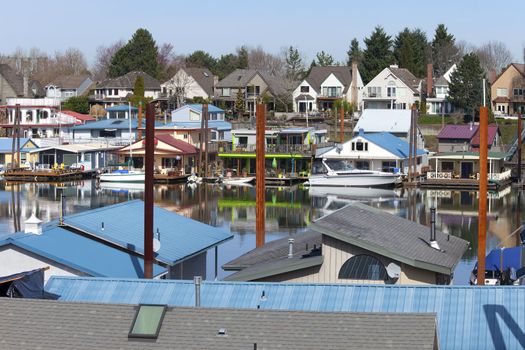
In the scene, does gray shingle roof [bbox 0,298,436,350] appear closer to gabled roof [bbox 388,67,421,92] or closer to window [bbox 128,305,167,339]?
window [bbox 128,305,167,339]

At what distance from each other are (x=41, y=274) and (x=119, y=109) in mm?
77473

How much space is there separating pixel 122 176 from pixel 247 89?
35.1 meters

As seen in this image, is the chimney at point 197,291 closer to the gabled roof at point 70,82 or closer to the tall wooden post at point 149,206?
the tall wooden post at point 149,206

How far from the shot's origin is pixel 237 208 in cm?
5594

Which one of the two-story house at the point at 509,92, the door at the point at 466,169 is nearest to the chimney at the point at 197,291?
the door at the point at 466,169

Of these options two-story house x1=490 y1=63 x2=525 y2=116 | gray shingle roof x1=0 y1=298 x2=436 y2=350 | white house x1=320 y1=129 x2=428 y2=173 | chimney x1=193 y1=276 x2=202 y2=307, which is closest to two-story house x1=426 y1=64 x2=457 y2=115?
two-story house x1=490 y1=63 x2=525 y2=116

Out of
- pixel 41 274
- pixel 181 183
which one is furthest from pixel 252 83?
pixel 41 274

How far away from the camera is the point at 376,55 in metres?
109

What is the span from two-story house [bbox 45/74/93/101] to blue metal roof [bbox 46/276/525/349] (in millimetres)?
98763

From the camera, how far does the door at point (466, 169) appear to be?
2778 inches

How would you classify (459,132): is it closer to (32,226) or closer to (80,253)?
(80,253)

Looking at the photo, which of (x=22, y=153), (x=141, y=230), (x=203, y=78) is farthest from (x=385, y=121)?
(x=141, y=230)

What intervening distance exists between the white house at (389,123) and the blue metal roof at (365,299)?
6071 centimetres

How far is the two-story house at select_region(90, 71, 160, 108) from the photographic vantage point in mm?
107125
